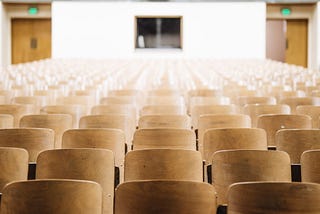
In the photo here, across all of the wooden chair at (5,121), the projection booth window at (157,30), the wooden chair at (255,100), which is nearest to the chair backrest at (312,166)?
the wooden chair at (5,121)

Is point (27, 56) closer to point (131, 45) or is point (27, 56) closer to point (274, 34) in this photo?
point (131, 45)

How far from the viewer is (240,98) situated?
5.31 meters

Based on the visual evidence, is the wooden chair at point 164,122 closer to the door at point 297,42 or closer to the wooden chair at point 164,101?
the wooden chair at point 164,101

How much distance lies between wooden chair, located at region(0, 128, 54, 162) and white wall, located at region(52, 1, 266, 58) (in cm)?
1548

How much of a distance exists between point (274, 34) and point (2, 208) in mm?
20363

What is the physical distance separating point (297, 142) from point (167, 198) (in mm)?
1397

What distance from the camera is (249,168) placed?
2574mm

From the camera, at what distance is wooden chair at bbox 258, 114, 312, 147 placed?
152 inches

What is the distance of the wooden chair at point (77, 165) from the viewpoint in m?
2.58

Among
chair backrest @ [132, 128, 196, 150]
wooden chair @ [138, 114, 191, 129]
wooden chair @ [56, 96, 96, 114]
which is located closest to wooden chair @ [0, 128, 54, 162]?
chair backrest @ [132, 128, 196, 150]

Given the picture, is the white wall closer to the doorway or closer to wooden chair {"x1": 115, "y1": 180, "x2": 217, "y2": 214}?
the doorway

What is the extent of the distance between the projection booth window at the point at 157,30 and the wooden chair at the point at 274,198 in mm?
16948

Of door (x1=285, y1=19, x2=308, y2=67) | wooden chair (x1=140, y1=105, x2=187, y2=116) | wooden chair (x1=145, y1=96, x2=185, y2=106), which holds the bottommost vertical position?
wooden chair (x1=140, y1=105, x2=187, y2=116)

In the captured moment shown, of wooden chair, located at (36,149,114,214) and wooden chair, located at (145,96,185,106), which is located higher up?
Answer: wooden chair, located at (145,96,185,106)
